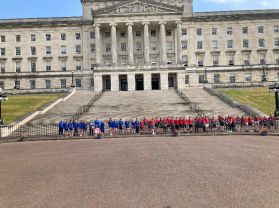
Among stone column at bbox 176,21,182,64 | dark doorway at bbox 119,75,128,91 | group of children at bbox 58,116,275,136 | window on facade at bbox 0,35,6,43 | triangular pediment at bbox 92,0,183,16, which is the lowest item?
group of children at bbox 58,116,275,136

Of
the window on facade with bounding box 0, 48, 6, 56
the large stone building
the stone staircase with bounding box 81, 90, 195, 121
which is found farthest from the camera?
the window on facade with bounding box 0, 48, 6, 56

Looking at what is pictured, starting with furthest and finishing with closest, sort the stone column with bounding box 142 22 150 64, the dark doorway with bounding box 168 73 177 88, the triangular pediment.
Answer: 1. the triangular pediment
2. the stone column with bounding box 142 22 150 64
3. the dark doorway with bounding box 168 73 177 88

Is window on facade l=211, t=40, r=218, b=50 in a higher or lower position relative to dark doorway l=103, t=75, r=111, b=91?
higher

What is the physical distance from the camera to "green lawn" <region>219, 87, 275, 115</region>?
5245cm

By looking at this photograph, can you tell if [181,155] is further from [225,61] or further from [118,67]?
[225,61]

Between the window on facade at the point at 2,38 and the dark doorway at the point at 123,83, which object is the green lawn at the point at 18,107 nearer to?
the dark doorway at the point at 123,83

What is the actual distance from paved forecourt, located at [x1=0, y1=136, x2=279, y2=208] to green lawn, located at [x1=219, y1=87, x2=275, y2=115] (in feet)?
91.6

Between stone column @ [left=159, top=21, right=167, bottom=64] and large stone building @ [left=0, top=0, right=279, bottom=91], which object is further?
large stone building @ [left=0, top=0, right=279, bottom=91]

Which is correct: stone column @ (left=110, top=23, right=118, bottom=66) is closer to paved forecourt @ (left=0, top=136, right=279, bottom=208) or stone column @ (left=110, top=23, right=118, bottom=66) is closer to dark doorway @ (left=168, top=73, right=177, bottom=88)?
dark doorway @ (left=168, top=73, right=177, bottom=88)

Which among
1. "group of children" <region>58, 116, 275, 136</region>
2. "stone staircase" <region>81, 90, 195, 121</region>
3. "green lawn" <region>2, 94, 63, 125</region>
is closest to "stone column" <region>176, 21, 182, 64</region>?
"stone staircase" <region>81, 90, 195, 121</region>

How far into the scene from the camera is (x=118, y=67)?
285 feet

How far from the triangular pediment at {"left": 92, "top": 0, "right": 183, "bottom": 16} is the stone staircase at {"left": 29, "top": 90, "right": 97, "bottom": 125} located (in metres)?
27.5

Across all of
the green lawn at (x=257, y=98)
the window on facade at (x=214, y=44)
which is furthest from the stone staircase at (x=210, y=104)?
the window on facade at (x=214, y=44)

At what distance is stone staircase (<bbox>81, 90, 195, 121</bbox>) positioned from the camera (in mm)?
50812
